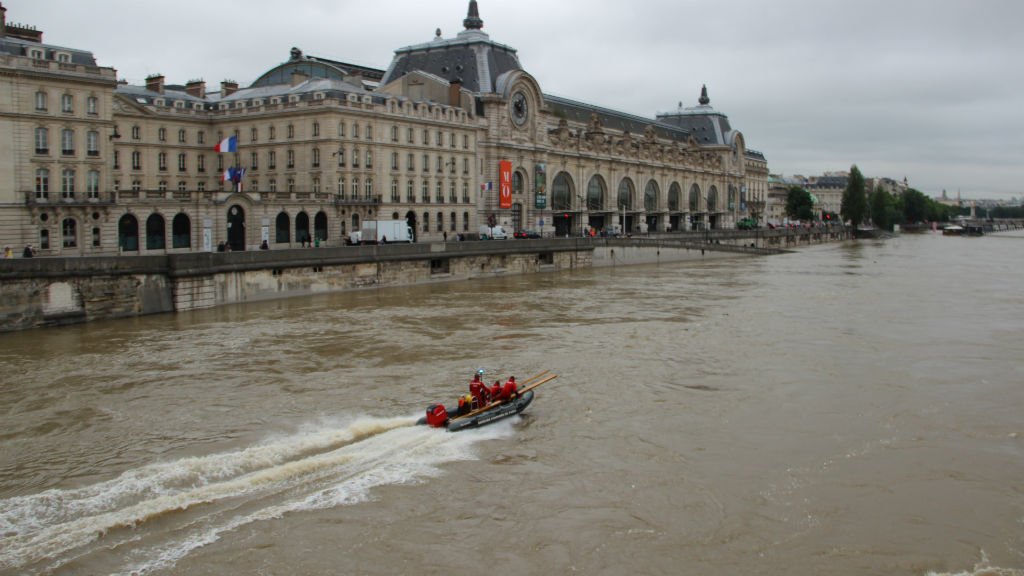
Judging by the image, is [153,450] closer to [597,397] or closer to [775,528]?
[597,397]

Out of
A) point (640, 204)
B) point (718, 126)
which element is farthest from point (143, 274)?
point (718, 126)

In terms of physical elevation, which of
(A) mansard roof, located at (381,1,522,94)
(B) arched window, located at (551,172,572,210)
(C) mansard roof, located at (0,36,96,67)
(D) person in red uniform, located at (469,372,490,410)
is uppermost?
(A) mansard roof, located at (381,1,522,94)

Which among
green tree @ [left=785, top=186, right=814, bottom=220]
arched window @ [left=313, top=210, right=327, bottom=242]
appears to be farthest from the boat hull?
green tree @ [left=785, top=186, right=814, bottom=220]

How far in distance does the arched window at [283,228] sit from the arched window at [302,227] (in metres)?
0.90

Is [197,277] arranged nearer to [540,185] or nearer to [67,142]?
[67,142]

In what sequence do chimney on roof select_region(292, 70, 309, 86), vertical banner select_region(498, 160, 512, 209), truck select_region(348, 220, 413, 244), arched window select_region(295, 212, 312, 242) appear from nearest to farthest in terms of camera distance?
arched window select_region(295, 212, 312, 242) < truck select_region(348, 220, 413, 244) < chimney on roof select_region(292, 70, 309, 86) < vertical banner select_region(498, 160, 512, 209)

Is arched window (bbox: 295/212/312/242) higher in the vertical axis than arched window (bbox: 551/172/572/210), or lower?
lower

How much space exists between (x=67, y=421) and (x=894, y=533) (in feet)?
59.4

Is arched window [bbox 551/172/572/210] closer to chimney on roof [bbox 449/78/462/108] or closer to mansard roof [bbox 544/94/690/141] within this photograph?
mansard roof [bbox 544/94/690/141]

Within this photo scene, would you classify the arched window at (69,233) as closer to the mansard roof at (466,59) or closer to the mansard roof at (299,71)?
the mansard roof at (299,71)

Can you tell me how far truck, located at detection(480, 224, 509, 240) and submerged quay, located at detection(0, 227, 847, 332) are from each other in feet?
23.1

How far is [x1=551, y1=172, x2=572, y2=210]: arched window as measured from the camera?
3472 inches

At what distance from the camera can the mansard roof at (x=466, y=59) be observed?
78438 mm

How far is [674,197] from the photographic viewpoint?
382 feet
